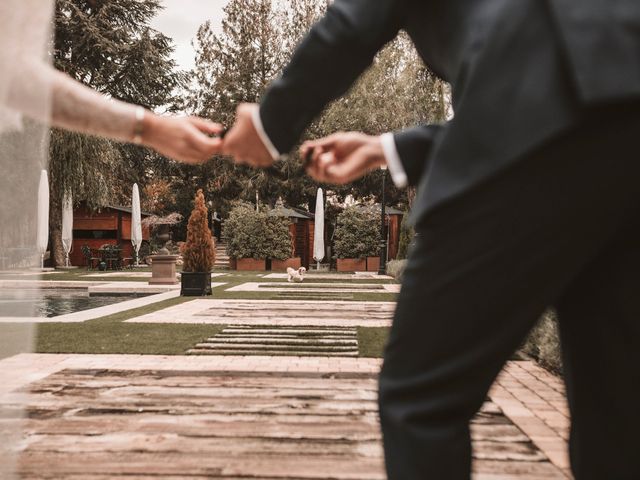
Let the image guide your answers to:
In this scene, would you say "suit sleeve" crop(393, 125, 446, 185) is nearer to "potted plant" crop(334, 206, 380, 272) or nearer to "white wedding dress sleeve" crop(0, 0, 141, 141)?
"white wedding dress sleeve" crop(0, 0, 141, 141)

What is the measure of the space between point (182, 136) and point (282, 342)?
17.9 feet

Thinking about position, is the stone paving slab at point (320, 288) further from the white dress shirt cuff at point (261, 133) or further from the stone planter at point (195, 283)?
the white dress shirt cuff at point (261, 133)

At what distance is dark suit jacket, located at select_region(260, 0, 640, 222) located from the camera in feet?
3.19

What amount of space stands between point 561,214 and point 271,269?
24.9 metres

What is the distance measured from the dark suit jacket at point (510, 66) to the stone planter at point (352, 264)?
979 inches

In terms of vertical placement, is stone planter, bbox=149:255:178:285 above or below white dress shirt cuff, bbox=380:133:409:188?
below

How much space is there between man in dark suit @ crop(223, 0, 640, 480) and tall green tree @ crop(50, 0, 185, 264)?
980 inches

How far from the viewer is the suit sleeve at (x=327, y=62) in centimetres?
113

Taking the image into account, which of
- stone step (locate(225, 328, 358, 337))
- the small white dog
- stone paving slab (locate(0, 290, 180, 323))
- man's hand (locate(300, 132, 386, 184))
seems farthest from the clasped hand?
the small white dog

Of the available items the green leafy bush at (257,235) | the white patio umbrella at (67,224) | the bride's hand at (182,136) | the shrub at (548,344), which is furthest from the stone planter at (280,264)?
the bride's hand at (182,136)

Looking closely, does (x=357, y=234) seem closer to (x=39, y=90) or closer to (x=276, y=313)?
(x=276, y=313)

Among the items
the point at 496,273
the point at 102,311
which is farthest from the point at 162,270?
the point at 496,273

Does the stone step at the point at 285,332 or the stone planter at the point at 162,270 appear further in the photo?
the stone planter at the point at 162,270

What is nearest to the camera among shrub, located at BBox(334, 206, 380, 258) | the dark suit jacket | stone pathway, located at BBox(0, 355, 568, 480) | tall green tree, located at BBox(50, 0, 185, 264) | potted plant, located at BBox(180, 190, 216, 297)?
the dark suit jacket
